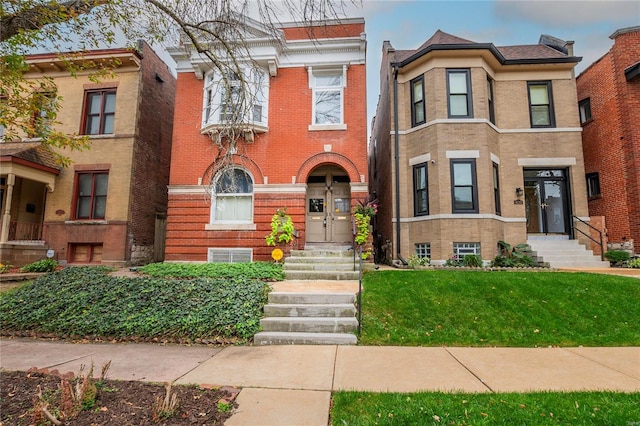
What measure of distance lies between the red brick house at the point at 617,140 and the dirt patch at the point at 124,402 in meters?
14.8

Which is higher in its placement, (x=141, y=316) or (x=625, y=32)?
(x=625, y=32)

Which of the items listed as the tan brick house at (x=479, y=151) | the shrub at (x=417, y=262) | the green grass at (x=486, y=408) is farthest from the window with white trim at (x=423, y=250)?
the green grass at (x=486, y=408)

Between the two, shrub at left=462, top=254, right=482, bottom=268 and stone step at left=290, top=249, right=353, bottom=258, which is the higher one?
stone step at left=290, top=249, right=353, bottom=258

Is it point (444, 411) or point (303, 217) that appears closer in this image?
point (444, 411)

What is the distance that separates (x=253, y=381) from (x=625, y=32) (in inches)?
687

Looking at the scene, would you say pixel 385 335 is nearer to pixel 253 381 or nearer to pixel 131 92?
pixel 253 381

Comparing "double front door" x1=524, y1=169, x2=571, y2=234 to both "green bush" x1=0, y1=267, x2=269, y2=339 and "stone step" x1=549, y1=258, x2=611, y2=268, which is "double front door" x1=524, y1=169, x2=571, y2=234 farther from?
"green bush" x1=0, y1=267, x2=269, y2=339

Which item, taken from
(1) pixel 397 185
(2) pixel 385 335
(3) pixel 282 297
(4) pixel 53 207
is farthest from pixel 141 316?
(4) pixel 53 207

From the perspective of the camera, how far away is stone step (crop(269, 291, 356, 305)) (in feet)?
21.3

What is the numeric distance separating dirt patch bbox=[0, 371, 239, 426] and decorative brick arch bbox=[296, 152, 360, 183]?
8.92 meters

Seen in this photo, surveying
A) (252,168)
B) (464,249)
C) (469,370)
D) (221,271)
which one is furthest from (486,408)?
(252,168)

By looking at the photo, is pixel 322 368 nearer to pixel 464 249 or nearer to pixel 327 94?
pixel 464 249

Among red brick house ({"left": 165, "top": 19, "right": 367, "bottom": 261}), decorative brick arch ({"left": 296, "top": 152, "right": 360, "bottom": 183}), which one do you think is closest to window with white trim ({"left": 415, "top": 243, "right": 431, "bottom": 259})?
red brick house ({"left": 165, "top": 19, "right": 367, "bottom": 261})

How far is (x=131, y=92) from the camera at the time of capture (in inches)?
538
